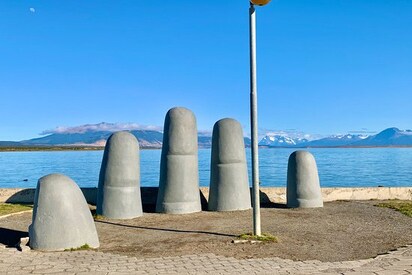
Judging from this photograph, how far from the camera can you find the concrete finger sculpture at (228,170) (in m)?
14.2

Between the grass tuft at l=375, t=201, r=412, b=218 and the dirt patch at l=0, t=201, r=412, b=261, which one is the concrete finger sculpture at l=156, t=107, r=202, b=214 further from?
the grass tuft at l=375, t=201, r=412, b=218

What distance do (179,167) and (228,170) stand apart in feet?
5.23

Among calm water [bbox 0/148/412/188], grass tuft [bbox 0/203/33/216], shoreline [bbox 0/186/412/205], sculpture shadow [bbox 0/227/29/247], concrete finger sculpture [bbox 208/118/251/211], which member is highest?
concrete finger sculpture [bbox 208/118/251/211]

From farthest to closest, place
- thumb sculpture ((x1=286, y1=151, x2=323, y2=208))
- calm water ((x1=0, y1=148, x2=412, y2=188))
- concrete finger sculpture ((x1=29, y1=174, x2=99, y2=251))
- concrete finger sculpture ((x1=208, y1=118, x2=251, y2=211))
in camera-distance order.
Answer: calm water ((x1=0, y1=148, x2=412, y2=188)) < thumb sculpture ((x1=286, y1=151, x2=323, y2=208)) < concrete finger sculpture ((x1=208, y1=118, x2=251, y2=211)) < concrete finger sculpture ((x1=29, y1=174, x2=99, y2=251))

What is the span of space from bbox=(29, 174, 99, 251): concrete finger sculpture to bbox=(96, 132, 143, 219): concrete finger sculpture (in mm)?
4040

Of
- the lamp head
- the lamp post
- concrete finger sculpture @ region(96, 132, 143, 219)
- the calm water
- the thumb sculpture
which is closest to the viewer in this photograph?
the lamp head

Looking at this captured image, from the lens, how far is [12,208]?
14.5m

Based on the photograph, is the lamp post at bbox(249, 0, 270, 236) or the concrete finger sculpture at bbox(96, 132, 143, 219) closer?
the lamp post at bbox(249, 0, 270, 236)

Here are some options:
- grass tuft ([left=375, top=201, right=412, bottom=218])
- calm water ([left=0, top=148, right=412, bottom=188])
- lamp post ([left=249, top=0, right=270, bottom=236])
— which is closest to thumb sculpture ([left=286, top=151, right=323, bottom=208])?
grass tuft ([left=375, top=201, right=412, bottom=218])

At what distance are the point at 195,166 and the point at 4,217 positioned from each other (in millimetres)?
5809

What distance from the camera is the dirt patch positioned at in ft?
28.0

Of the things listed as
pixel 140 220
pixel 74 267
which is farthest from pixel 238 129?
pixel 74 267

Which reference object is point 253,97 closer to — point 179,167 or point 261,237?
point 261,237

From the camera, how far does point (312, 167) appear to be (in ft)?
49.3
